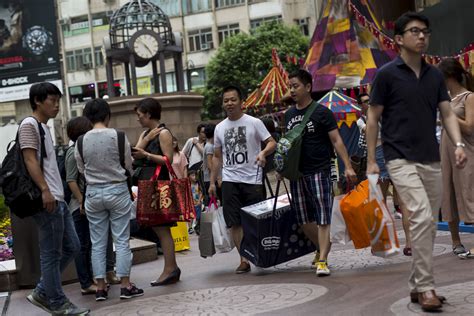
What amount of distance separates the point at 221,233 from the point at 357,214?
2.68 meters

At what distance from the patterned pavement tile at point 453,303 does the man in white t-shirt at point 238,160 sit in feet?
9.02

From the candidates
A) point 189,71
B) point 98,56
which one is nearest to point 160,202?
point 189,71

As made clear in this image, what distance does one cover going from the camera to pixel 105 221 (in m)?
8.19

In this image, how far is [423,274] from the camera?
5.98 metres

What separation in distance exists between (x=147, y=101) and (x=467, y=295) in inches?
150

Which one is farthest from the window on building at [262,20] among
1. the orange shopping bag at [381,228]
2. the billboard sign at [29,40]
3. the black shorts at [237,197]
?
the orange shopping bag at [381,228]

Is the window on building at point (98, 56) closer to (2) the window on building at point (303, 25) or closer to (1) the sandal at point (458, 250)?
(2) the window on building at point (303, 25)

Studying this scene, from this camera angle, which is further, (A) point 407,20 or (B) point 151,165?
(B) point 151,165

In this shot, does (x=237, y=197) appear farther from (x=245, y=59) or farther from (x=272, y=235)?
(x=245, y=59)

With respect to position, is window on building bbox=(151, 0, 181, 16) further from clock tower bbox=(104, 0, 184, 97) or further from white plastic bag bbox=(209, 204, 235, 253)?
white plastic bag bbox=(209, 204, 235, 253)

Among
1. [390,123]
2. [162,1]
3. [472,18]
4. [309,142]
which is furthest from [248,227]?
[162,1]

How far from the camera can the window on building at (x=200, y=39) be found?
65744mm

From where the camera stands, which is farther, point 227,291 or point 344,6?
point 344,6

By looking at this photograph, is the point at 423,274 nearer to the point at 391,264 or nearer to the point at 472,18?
the point at 391,264
